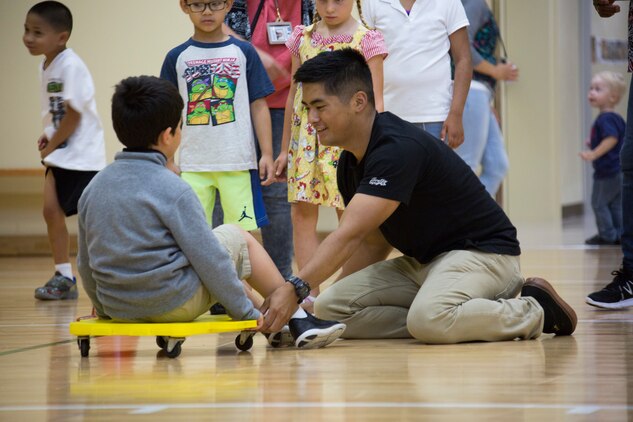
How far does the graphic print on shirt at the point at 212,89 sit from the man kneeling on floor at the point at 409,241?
30.5 inches

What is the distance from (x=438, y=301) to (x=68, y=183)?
2.52 metres

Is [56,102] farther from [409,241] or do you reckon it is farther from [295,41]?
[409,241]

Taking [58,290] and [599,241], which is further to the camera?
[599,241]

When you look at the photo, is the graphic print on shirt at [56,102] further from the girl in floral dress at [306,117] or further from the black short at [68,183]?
the girl in floral dress at [306,117]

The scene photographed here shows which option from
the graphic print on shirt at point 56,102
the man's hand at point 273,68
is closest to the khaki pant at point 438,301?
the man's hand at point 273,68

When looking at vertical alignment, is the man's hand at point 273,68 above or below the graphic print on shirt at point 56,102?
above

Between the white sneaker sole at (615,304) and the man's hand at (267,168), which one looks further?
the man's hand at (267,168)

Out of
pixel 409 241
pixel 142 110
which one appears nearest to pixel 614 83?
pixel 409 241

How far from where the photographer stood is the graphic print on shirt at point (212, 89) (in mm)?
4062

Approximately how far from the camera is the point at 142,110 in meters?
2.94

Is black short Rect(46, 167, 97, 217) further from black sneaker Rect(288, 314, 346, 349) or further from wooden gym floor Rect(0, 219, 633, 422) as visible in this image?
black sneaker Rect(288, 314, 346, 349)

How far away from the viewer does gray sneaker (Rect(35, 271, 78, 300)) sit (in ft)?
16.0

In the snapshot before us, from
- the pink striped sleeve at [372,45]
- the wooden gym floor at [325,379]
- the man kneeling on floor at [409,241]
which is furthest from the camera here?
the pink striped sleeve at [372,45]

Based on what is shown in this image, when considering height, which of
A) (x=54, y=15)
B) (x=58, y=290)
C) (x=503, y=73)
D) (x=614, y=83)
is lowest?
(x=58, y=290)
